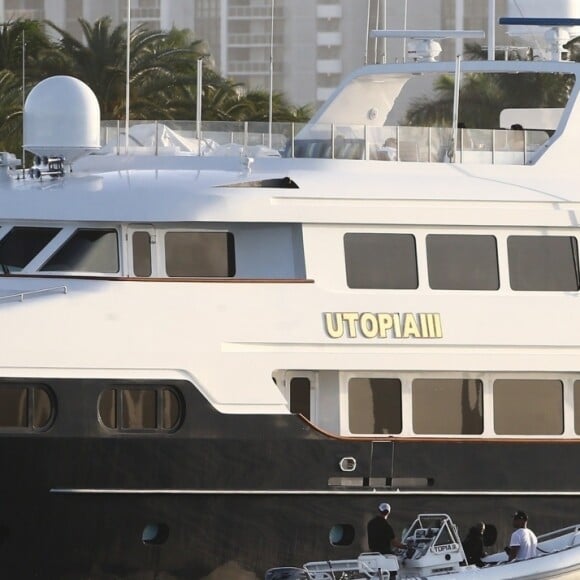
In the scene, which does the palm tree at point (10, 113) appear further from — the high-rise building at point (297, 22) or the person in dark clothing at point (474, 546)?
the high-rise building at point (297, 22)

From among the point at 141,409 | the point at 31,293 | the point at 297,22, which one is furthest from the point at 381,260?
the point at 297,22

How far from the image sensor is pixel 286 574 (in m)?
17.6

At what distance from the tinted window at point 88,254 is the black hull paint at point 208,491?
1359mm

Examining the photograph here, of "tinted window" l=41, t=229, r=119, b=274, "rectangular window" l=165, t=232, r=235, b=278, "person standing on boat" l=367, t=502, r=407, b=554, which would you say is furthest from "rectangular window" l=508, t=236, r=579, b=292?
"tinted window" l=41, t=229, r=119, b=274

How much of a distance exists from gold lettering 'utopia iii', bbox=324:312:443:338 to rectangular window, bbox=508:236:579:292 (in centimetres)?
114

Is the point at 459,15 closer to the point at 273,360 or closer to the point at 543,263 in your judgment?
the point at 543,263

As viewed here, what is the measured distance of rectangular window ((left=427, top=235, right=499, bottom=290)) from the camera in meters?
18.9

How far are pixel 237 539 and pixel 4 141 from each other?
79.5 feet

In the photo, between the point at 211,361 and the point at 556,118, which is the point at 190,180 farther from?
the point at 556,118

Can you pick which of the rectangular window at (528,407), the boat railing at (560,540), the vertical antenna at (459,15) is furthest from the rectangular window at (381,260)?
the vertical antenna at (459,15)

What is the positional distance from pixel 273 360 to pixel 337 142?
3367 mm

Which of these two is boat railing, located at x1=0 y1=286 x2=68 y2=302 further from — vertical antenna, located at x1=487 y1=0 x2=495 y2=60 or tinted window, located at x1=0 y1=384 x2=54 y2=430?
vertical antenna, located at x1=487 y1=0 x2=495 y2=60

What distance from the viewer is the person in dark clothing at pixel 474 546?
1845cm

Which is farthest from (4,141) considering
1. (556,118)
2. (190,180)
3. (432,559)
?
(432,559)
